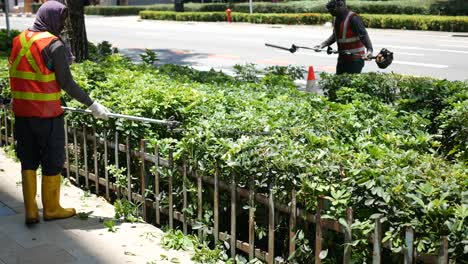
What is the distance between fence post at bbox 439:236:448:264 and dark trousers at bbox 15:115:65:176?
10.5ft

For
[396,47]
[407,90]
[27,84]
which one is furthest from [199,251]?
[396,47]

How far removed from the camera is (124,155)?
5680mm

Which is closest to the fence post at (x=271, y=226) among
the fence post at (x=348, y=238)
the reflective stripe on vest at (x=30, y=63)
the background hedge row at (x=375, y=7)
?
the fence post at (x=348, y=238)

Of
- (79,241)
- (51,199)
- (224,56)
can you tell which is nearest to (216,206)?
(79,241)

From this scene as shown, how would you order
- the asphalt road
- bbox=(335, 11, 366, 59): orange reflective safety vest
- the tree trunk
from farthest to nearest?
1. the asphalt road
2. the tree trunk
3. bbox=(335, 11, 366, 59): orange reflective safety vest

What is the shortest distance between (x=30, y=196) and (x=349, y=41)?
511 centimetres

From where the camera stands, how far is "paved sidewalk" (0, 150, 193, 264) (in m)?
4.55

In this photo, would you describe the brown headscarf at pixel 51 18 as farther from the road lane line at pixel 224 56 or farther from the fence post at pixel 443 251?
the road lane line at pixel 224 56

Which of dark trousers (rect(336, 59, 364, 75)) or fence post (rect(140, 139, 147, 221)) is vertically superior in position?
dark trousers (rect(336, 59, 364, 75))

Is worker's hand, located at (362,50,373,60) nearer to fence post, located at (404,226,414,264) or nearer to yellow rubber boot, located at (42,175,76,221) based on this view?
yellow rubber boot, located at (42,175,76,221)

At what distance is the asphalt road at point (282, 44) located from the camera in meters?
17.0

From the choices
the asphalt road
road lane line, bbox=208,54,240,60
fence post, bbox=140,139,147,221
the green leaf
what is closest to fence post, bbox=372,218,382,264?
the green leaf

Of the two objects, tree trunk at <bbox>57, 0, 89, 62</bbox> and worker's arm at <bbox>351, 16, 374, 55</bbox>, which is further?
tree trunk at <bbox>57, 0, 89, 62</bbox>

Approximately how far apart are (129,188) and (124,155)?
0.36 metres
